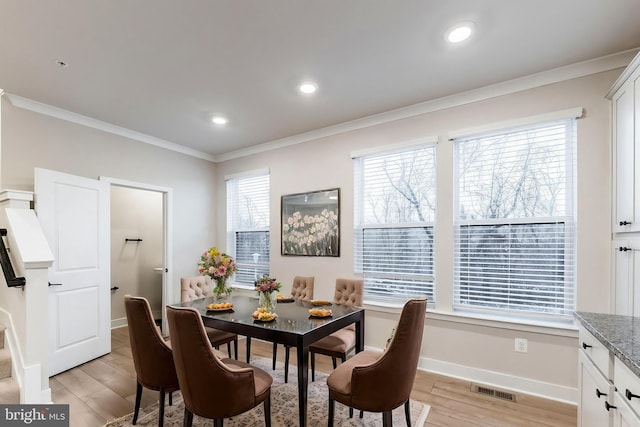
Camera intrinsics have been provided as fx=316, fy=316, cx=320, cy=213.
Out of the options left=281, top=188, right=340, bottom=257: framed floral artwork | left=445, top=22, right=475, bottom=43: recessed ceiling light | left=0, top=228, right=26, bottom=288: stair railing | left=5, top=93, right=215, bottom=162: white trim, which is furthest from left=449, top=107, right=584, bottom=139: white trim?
left=0, top=228, right=26, bottom=288: stair railing

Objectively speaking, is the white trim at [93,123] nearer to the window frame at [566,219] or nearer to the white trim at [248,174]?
the white trim at [248,174]

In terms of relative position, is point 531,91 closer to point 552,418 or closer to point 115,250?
point 552,418

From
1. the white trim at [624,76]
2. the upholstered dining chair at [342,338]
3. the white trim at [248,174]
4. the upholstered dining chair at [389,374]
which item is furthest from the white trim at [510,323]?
the white trim at [248,174]

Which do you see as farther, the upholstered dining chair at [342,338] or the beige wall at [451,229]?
the upholstered dining chair at [342,338]

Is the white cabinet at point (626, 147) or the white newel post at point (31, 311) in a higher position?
the white cabinet at point (626, 147)

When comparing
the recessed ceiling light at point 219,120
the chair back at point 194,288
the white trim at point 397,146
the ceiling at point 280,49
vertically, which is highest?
the ceiling at point 280,49

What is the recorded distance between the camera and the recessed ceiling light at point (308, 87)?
296 cm

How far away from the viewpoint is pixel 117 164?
13.3 feet

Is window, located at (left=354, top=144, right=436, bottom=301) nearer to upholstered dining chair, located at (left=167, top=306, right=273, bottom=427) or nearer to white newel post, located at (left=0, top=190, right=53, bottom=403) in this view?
upholstered dining chair, located at (left=167, top=306, right=273, bottom=427)

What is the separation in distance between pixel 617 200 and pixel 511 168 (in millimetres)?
803

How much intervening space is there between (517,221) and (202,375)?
2.87m

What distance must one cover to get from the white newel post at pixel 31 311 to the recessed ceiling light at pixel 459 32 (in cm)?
353

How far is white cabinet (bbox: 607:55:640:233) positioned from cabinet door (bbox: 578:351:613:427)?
3.44 feet

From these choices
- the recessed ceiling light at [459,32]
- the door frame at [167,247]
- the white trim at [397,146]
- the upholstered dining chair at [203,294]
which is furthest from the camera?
the door frame at [167,247]
